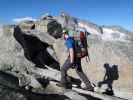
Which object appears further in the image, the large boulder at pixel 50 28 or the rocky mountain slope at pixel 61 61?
the large boulder at pixel 50 28

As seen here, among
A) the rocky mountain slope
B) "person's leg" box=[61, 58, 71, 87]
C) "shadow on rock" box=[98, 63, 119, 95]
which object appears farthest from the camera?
"shadow on rock" box=[98, 63, 119, 95]

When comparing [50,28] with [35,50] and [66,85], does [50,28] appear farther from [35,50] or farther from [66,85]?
[66,85]

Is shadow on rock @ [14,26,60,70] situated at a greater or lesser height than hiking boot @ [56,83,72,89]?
greater

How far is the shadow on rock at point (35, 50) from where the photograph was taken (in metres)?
15.7

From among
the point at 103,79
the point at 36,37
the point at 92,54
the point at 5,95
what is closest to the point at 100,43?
the point at 92,54

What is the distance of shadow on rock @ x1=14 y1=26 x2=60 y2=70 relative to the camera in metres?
15.7

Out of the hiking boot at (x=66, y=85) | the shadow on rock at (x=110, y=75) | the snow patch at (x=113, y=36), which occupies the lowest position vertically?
the hiking boot at (x=66, y=85)

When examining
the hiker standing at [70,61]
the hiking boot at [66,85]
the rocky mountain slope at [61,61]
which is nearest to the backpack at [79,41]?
the hiker standing at [70,61]

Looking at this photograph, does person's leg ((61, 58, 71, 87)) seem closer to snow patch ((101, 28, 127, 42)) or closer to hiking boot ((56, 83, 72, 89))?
hiking boot ((56, 83, 72, 89))

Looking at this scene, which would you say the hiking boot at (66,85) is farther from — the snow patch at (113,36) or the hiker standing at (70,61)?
the snow patch at (113,36)

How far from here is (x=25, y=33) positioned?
16.0m

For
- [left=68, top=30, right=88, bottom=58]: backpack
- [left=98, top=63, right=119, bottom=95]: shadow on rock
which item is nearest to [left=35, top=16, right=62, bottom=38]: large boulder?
[left=98, top=63, right=119, bottom=95]: shadow on rock

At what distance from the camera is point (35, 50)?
53.4 feet

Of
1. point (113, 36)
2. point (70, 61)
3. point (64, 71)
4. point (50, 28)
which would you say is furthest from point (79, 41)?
point (113, 36)
